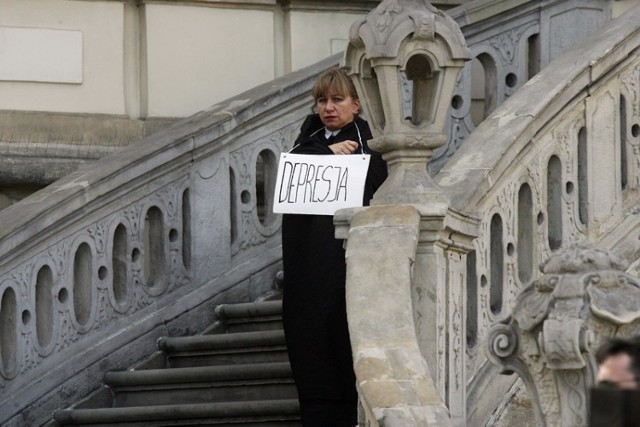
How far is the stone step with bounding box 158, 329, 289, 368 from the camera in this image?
1001cm

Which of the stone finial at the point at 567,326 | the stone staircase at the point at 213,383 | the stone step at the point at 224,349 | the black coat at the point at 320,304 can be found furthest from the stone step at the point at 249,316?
the stone finial at the point at 567,326

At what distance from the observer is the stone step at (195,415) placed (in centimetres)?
926

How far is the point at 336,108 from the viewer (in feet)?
27.8

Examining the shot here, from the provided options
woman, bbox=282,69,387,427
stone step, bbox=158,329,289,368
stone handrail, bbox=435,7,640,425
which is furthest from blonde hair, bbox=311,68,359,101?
stone step, bbox=158,329,289,368

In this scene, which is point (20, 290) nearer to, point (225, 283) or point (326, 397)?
point (225, 283)

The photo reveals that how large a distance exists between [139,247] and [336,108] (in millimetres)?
2255

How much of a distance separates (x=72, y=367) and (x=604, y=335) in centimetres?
392

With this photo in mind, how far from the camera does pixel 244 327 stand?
10484 mm

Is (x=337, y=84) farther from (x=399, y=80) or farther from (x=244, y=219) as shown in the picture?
(x=244, y=219)

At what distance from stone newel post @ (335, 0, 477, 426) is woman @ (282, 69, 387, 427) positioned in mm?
360

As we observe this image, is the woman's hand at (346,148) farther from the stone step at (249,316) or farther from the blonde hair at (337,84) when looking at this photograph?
the stone step at (249,316)

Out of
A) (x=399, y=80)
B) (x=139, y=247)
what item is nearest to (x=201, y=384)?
(x=139, y=247)

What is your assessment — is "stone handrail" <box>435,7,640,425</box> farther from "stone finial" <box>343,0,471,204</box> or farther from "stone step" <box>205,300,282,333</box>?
"stone step" <box>205,300,282,333</box>

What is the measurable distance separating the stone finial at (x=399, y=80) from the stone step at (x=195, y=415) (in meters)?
1.68
